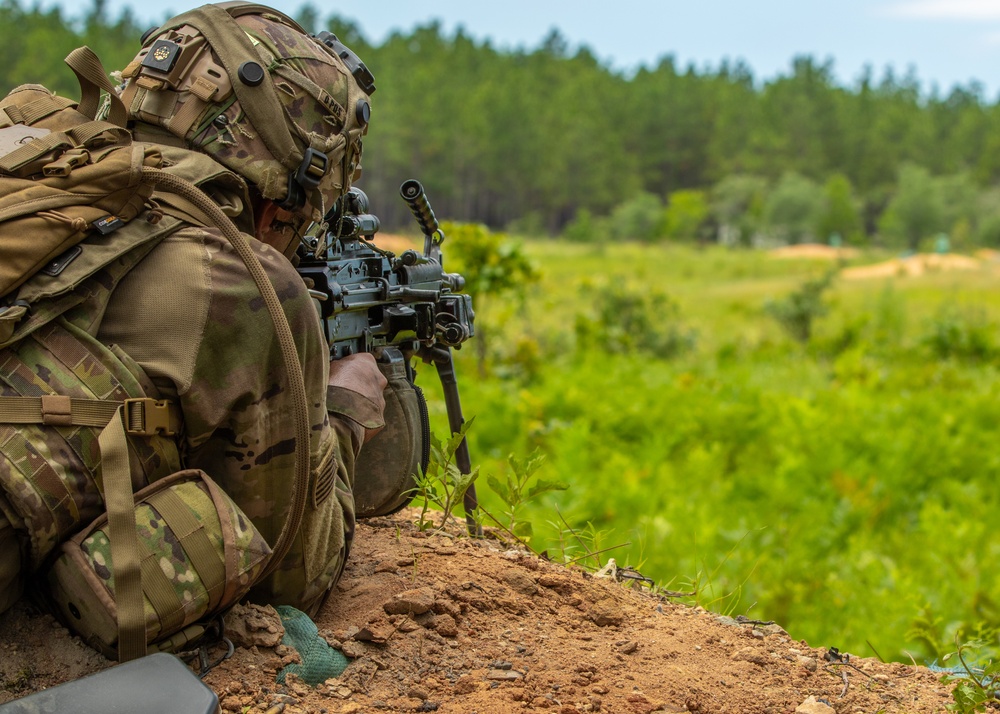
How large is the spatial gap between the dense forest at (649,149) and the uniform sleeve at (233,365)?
4681cm

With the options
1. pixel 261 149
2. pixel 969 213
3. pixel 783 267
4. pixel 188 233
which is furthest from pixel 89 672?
pixel 969 213

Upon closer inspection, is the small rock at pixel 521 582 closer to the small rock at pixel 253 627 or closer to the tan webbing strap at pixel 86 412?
the small rock at pixel 253 627

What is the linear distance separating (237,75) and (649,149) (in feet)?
262

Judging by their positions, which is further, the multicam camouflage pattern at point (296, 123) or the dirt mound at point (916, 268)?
the dirt mound at point (916, 268)

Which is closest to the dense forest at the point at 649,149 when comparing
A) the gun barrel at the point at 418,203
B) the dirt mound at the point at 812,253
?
the dirt mound at the point at 812,253

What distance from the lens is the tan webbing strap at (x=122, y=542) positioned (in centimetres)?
189

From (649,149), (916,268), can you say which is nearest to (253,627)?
(916,268)

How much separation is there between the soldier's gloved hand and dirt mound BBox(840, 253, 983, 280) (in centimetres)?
3302

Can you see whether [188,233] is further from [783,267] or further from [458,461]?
[783,267]

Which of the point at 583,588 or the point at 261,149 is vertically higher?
the point at 261,149

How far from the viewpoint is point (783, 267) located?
1702 inches

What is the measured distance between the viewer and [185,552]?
1985 millimetres

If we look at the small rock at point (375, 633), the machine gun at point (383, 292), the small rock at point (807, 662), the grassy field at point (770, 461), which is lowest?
the grassy field at point (770, 461)

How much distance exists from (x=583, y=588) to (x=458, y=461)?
79 cm
